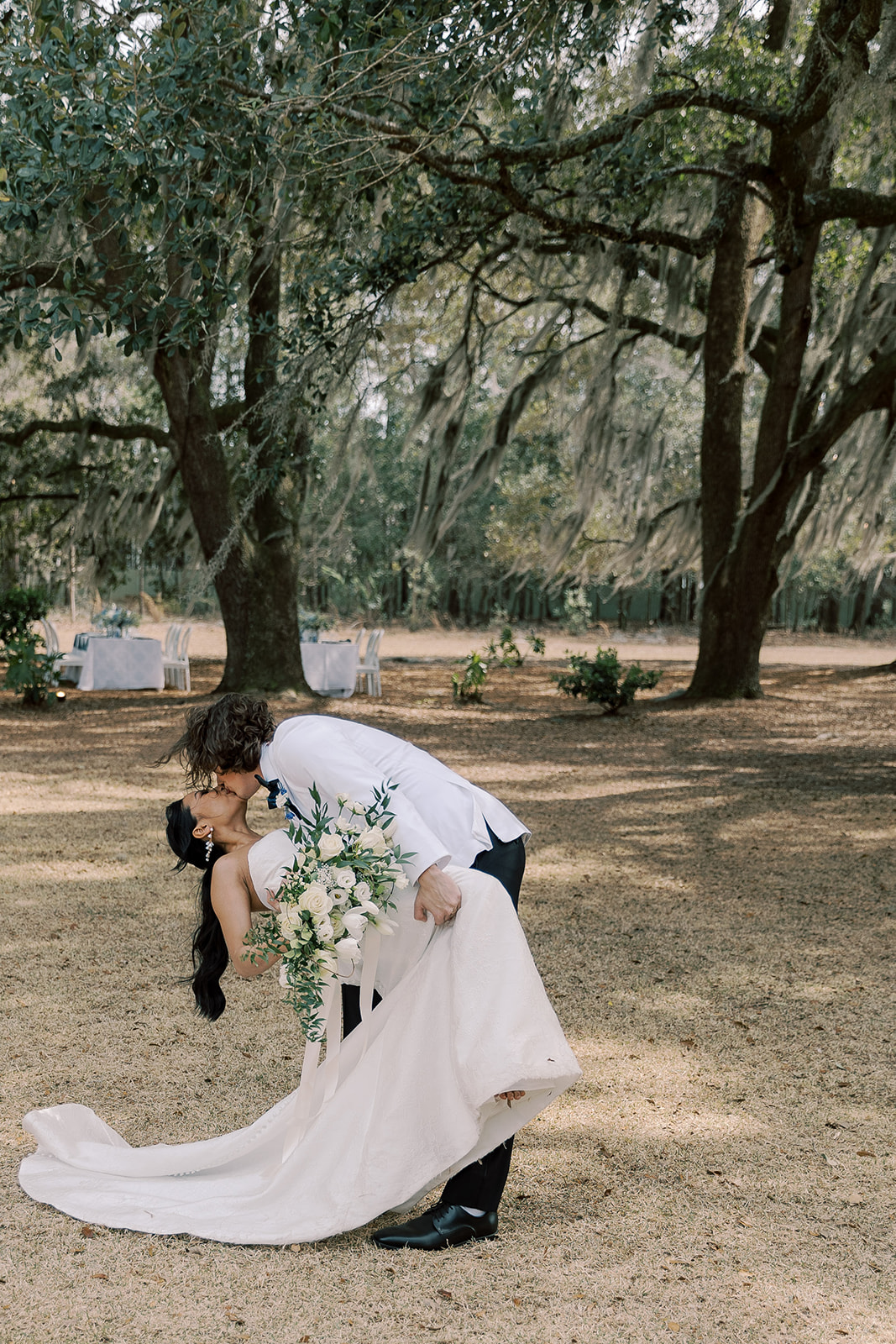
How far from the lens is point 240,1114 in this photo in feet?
10.2

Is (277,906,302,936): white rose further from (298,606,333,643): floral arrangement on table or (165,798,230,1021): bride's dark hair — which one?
(298,606,333,643): floral arrangement on table

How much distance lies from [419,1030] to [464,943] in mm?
219

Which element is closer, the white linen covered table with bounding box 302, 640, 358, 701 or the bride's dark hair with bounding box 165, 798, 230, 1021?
the bride's dark hair with bounding box 165, 798, 230, 1021

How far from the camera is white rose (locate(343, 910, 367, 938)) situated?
7.33 feet

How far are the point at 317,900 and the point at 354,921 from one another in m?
0.09

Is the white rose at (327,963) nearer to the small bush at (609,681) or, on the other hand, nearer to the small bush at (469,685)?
the small bush at (609,681)

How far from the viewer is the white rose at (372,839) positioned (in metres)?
2.22

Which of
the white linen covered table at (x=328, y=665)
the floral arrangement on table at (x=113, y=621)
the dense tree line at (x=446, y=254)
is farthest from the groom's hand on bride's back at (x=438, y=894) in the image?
the floral arrangement on table at (x=113, y=621)

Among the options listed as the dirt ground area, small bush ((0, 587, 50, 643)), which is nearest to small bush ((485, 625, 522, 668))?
small bush ((0, 587, 50, 643))

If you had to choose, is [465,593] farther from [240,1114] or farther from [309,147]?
[240,1114]

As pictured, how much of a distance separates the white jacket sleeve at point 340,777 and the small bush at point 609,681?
8.81 metres

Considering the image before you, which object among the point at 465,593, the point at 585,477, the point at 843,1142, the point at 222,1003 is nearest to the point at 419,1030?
the point at 222,1003

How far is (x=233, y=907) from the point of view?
96.0 inches

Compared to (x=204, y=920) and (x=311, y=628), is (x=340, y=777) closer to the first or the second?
(x=204, y=920)
